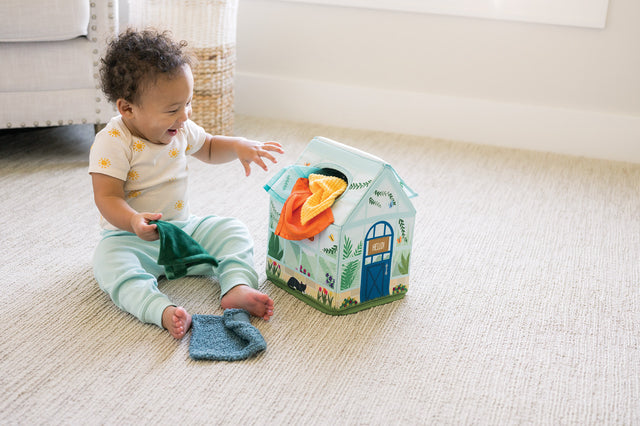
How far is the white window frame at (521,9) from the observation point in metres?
2.00

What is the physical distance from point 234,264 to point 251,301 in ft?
0.35

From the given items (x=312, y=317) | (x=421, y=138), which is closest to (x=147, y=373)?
(x=312, y=317)

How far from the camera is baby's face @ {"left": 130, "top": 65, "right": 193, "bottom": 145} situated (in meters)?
1.13

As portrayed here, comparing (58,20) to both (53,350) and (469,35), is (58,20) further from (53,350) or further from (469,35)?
(469,35)

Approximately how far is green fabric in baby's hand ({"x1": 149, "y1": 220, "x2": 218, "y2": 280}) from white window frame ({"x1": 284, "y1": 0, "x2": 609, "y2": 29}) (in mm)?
1295

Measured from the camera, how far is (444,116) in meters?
2.22

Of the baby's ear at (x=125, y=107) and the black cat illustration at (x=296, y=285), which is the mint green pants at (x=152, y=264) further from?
the baby's ear at (x=125, y=107)

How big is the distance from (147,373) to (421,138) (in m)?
1.44

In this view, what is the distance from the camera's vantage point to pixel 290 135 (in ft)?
7.15

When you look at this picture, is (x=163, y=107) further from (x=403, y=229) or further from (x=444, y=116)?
(x=444, y=116)

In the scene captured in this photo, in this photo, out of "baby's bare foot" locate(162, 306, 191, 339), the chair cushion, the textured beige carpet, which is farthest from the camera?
the chair cushion

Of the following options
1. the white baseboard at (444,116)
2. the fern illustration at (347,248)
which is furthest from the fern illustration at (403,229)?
the white baseboard at (444,116)

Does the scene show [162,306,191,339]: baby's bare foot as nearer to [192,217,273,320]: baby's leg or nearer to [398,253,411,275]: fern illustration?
[192,217,273,320]: baby's leg

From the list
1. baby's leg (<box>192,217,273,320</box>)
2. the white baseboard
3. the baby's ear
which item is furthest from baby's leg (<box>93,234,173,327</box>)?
the white baseboard
